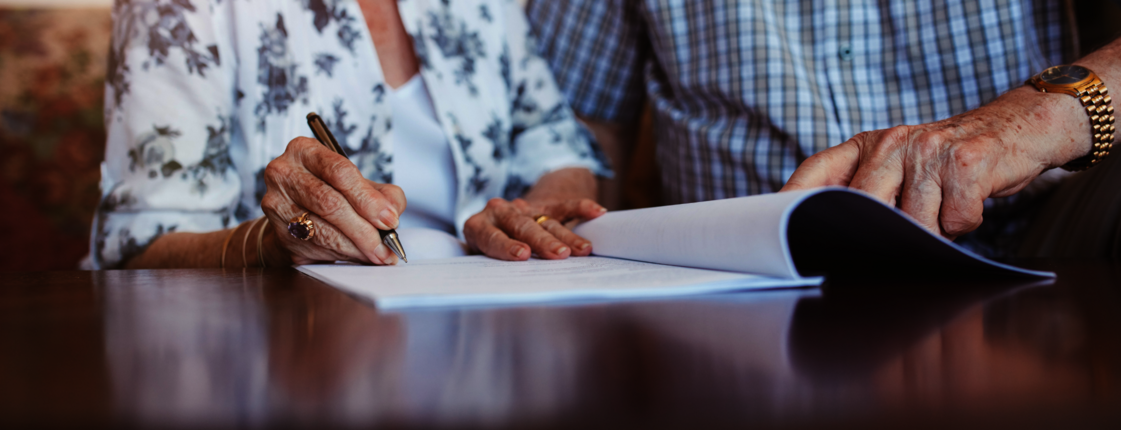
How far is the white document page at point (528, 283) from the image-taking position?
323 millimetres

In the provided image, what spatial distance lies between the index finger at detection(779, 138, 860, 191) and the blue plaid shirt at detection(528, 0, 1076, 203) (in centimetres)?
49

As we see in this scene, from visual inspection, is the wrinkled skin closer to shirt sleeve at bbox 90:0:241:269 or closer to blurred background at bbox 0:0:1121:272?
shirt sleeve at bbox 90:0:241:269

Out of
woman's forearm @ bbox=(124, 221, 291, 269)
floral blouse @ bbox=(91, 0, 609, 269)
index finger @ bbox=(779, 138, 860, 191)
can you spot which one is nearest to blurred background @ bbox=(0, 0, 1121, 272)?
floral blouse @ bbox=(91, 0, 609, 269)

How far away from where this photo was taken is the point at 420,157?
3.34 feet

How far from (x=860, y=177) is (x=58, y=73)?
1.58 metres

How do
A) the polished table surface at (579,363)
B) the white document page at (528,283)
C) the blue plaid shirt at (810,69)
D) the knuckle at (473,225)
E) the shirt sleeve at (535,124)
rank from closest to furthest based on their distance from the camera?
the polished table surface at (579,363) < the white document page at (528,283) < the knuckle at (473,225) < the blue plaid shirt at (810,69) < the shirt sleeve at (535,124)

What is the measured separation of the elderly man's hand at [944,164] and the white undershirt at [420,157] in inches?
25.3

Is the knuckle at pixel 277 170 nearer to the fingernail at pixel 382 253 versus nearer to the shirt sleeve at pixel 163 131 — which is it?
the fingernail at pixel 382 253

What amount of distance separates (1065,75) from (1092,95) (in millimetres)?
32

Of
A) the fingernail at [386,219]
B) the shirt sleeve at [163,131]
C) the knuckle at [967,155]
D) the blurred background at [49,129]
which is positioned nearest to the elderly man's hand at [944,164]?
the knuckle at [967,155]

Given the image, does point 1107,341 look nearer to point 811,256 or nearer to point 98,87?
point 811,256

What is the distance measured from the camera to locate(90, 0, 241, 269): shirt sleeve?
79 centimetres

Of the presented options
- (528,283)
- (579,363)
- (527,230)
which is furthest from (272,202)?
(579,363)

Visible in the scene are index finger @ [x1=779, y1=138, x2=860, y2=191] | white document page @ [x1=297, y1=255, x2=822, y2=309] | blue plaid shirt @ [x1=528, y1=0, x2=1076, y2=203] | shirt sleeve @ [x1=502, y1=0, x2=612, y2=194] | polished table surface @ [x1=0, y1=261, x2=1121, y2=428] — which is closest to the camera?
polished table surface @ [x1=0, y1=261, x2=1121, y2=428]
